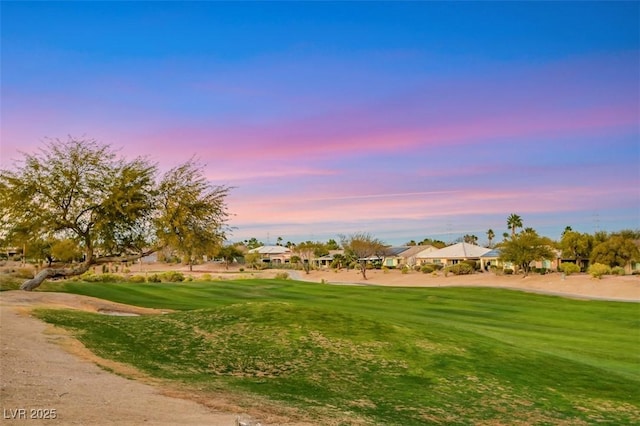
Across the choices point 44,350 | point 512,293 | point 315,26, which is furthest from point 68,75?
point 512,293

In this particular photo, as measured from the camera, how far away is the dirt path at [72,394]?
9547mm

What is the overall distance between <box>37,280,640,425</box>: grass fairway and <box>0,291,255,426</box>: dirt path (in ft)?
5.27

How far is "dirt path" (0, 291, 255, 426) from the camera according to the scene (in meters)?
9.55

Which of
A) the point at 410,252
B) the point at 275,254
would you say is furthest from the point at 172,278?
the point at 275,254

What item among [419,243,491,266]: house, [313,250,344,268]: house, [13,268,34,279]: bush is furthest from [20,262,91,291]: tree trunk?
[313,250,344,268]: house

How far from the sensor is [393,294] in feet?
179

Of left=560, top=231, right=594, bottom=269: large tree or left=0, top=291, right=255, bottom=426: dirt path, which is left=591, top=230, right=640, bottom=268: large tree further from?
left=0, top=291, right=255, bottom=426: dirt path

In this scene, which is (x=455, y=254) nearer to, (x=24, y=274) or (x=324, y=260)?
(x=324, y=260)

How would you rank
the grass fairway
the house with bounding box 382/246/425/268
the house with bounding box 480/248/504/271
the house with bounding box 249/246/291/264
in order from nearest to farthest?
the grass fairway → the house with bounding box 480/248/504/271 → the house with bounding box 382/246/425/268 → the house with bounding box 249/246/291/264

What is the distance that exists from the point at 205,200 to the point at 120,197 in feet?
18.5

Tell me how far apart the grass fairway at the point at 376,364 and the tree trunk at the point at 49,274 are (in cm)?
1212

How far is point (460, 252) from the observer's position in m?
115

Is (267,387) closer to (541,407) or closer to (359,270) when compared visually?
(541,407)

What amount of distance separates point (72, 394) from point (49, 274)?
29763mm
